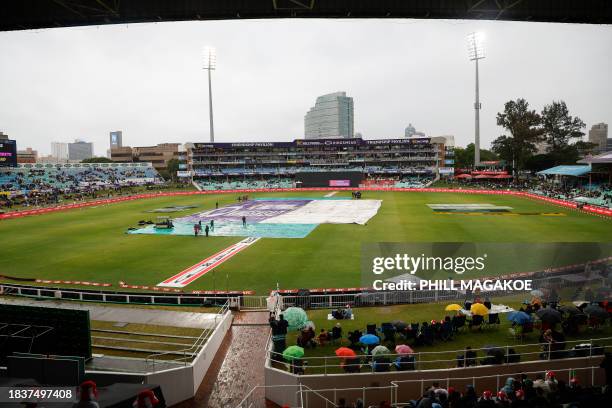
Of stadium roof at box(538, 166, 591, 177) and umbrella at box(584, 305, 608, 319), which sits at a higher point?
stadium roof at box(538, 166, 591, 177)

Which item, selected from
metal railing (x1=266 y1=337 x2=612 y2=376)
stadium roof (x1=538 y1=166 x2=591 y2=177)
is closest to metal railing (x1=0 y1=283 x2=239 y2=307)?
metal railing (x1=266 y1=337 x2=612 y2=376)

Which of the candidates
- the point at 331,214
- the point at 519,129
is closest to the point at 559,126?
the point at 519,129

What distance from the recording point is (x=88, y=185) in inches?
3679

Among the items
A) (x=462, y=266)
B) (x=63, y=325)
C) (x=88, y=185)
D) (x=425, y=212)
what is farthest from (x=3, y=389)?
(x=88, y=185)

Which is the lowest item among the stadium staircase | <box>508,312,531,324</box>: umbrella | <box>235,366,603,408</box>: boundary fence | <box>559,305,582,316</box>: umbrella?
the stadium staircase

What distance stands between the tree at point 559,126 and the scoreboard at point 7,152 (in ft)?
372

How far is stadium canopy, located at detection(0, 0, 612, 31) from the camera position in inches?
491

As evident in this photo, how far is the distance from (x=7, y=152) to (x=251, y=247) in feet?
199

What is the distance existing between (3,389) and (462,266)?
674 inches

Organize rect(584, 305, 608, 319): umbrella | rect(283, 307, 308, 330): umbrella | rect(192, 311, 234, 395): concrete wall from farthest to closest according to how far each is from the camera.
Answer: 1. rect(283, 307, 308, 330): umbrella
2. rect(584, 305, 608, 319): umbrella
3. rect(192, 311, 234, 395): concrete wall

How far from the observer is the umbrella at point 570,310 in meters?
14.1

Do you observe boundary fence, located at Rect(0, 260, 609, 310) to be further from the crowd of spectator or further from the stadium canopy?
the crowd of spectator

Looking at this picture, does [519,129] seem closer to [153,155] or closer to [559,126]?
[559,126]

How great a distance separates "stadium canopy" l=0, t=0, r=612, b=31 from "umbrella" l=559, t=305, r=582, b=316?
9.21 m
